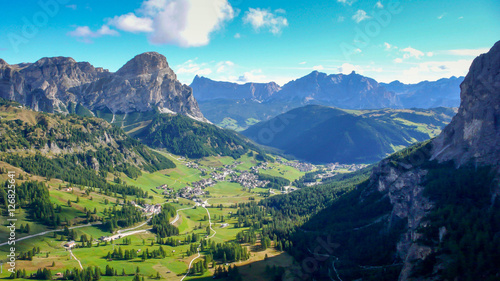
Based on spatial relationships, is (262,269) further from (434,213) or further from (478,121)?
(478,121)

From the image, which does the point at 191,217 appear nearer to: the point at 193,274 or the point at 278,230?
the point at 278,230

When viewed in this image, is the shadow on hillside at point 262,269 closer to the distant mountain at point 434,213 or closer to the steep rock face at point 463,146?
the distant mountain at point 434,213

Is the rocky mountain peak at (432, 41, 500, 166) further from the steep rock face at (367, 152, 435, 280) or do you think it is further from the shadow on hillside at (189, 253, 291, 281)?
the shadow on hillside at (189, 253, 291, 281)

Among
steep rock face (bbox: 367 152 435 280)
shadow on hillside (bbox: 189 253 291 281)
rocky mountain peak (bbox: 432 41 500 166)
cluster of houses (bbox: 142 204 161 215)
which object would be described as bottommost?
shadow on hillside (bbox: 189 253 291 281)

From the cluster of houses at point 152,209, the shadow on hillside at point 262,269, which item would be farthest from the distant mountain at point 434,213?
the cluster of houses at point 152,209

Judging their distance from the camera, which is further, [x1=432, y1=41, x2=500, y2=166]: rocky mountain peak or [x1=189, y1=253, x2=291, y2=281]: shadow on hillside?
[x1=189, y1=253, x2=291, y2=281]: shadow on hillside

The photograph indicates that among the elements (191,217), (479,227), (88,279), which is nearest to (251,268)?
(88,279)

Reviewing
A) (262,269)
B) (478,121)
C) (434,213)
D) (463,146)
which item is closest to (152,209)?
(262,269)

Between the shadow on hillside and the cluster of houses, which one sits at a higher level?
the cluster of houses

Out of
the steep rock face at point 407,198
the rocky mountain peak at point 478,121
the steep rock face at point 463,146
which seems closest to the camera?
the steep rock face at point 407,198

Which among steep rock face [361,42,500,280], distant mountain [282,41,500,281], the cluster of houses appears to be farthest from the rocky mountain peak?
the cluster of houses
